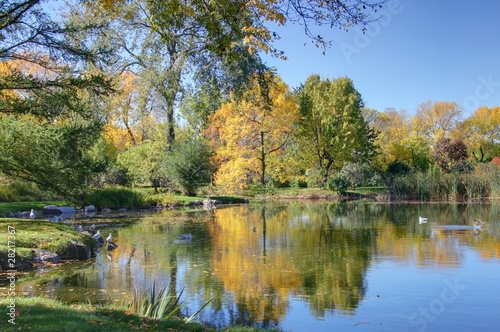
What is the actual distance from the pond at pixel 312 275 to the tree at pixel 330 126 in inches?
733

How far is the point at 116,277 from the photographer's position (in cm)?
875

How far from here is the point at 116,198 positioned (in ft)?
79.8

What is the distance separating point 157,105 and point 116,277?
19065mm

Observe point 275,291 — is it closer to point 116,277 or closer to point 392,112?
point 116,277

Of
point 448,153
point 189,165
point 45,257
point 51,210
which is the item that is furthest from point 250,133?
point 45,257

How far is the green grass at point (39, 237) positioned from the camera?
10.1m

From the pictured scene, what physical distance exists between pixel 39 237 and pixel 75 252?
907mm

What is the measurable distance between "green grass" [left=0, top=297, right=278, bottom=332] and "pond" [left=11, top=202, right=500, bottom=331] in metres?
1.24

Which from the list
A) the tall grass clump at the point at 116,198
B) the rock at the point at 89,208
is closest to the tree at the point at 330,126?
the tall grass clump at the point at 116,198

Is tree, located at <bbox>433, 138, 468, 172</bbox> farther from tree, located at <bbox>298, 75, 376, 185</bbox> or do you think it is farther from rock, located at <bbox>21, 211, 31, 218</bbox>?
rock, located at <bbox>21, 211, 31, 218</bbox>

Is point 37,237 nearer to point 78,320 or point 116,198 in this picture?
point 78,320

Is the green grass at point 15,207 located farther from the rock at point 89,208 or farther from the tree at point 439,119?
the tree at point 439,119

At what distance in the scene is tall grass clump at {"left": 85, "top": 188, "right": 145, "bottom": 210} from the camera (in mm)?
23686

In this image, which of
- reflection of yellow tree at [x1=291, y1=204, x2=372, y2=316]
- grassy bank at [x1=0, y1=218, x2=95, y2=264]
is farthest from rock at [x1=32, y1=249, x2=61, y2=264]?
reflection of yellow tree at [x1=291, y1=204, x2=372, y2=316]
